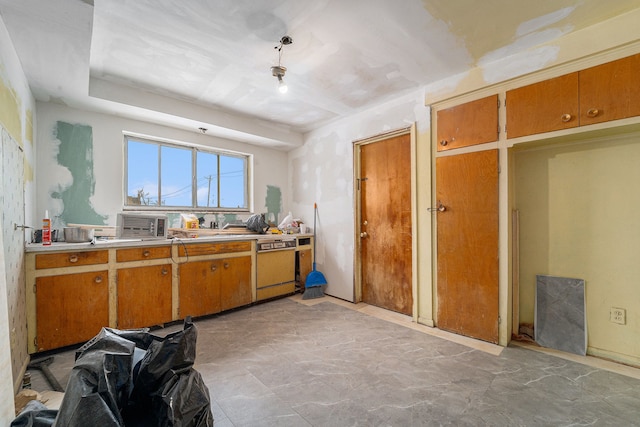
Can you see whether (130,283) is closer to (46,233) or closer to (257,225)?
(46,233)

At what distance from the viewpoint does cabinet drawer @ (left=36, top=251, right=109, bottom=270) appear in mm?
2188

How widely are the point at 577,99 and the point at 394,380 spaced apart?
2.41 metres

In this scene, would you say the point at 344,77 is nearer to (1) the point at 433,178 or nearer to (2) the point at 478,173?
(1) the point at 433,178

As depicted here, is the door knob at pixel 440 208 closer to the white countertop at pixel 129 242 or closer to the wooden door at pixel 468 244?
the wooden door at pixel 468 244

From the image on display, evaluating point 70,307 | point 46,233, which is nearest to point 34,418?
point 70,307

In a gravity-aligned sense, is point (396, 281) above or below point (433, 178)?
below

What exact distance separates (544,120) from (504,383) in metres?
1.95

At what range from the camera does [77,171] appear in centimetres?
281

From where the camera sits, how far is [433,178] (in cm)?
280

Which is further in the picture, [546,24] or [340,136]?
[340,136]

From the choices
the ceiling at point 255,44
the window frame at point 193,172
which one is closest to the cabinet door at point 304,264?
the window frame at point 193,172

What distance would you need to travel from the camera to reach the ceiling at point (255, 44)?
67.8 inches

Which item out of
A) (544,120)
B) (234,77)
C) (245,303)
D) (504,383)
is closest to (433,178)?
(544,120)

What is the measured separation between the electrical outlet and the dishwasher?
10.4 ft
